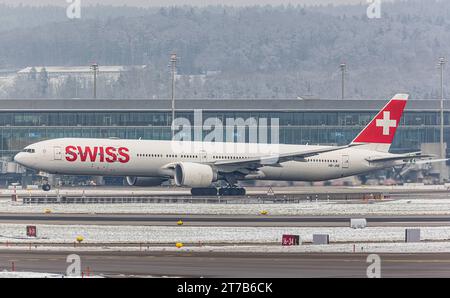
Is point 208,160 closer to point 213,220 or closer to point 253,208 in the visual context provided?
point 253,208

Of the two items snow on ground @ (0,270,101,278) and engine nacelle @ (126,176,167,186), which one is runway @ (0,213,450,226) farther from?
snow on ground @ (0,270,101,278)

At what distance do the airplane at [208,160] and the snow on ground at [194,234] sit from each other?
28.1 metres

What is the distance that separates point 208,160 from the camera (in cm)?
10119

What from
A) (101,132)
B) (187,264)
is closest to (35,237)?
(187,264)

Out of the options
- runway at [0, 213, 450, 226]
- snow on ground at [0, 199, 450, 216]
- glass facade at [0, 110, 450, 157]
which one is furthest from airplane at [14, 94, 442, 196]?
glass facade at [0, 110, 450, 157]

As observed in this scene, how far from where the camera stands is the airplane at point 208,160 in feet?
316

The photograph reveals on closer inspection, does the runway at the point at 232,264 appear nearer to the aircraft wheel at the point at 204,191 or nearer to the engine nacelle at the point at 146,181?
the aircraft wheel at the point at 204,191

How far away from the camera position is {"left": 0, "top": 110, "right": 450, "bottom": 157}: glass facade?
488ft

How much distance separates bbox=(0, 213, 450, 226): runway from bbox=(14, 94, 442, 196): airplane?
1906 cm

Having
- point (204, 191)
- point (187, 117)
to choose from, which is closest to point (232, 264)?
point (204, 191)

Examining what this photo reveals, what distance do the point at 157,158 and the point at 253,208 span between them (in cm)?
1658

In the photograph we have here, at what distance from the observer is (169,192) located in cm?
10744
